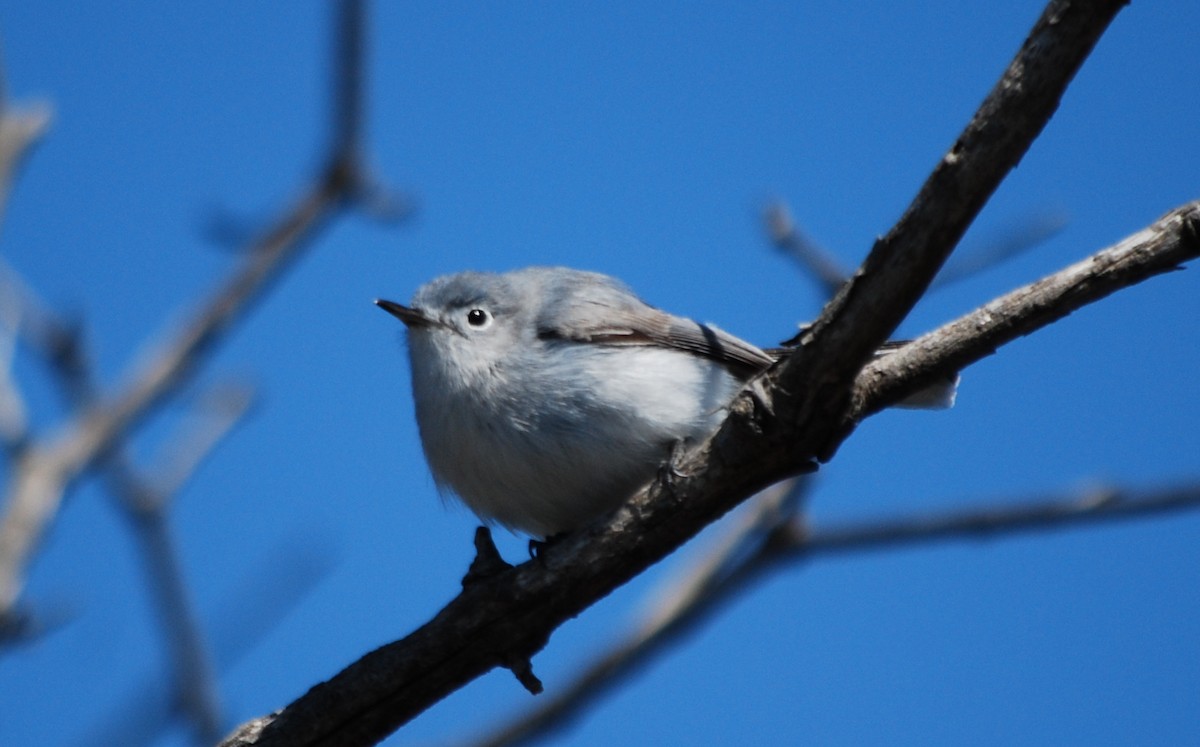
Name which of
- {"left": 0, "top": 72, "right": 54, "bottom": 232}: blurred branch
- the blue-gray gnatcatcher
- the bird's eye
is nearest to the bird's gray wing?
the blue-gray gnatcatcher

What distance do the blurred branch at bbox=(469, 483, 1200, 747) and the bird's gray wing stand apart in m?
1.34

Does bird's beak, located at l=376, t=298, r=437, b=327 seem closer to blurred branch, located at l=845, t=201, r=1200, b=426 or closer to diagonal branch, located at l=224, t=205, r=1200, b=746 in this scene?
diagonal branch, located at l=224, t=205, r=1200, b=746

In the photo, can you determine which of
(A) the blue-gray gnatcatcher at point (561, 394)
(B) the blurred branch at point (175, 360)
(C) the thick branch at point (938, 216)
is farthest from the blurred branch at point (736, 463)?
(B) the blurred branch at point (175, 360)

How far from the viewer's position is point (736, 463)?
3275mm

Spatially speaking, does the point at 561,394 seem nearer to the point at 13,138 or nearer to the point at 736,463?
the point at 736,463

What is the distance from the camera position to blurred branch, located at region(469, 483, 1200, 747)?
5070 millimetres

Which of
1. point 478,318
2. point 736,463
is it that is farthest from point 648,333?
→ point 736,463

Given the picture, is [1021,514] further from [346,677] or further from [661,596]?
[346,677]

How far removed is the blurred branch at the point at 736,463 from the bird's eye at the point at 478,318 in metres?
1.29

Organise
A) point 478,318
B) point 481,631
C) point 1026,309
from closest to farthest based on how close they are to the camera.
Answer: point 1026,309, point 481,631, point 478,318

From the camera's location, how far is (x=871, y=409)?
3.27 meters

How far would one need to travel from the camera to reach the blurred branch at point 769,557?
5.07m

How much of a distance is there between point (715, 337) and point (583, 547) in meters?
1.17

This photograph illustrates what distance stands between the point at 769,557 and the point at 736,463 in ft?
8.03
